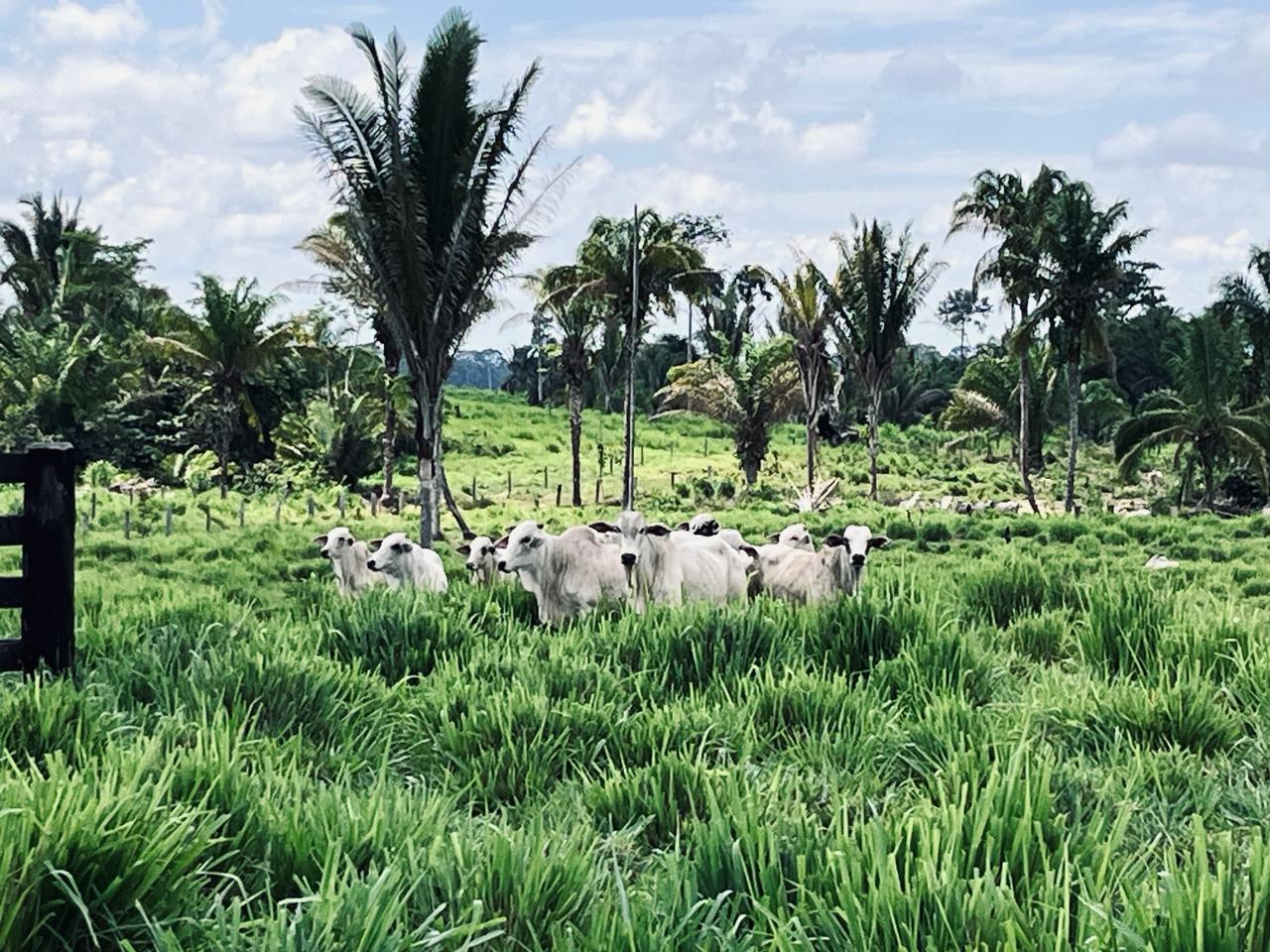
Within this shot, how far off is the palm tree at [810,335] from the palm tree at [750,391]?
3.69 feet

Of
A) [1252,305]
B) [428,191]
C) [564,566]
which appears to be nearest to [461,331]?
[428,191]

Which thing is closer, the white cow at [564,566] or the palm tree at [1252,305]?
the white cow at [564,566]

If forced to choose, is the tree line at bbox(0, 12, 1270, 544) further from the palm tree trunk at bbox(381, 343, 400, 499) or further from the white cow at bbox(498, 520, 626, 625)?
the white cow at bbox(498, 520, 626, 625)

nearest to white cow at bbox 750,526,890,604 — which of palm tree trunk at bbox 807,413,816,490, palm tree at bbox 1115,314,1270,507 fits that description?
palm tree trunk at bbox 807,413,816,490

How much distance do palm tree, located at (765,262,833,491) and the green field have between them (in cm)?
2451

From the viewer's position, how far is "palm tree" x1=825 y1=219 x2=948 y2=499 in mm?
32688

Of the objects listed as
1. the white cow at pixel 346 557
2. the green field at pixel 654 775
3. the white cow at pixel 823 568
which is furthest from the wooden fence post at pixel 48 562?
the white cow at pixel 346 557

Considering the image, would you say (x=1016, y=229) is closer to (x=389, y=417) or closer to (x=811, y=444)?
(x=811, y=444)

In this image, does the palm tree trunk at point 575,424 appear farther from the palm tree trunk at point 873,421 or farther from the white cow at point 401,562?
the white cow at point 401,562

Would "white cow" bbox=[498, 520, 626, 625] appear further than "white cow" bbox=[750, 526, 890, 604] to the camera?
No

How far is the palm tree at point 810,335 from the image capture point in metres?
32.0

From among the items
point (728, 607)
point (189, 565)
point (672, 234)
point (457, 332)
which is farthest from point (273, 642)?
point (672, 234)

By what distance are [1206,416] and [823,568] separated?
23646mm

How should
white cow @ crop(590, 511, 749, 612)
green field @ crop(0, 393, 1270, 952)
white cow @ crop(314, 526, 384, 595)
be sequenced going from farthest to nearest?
white cow @ crop(314, 526, 384, 595), white cow @ crop(590, 511, 749, 612), green field @ crop(0, 393, 1270, 952)
